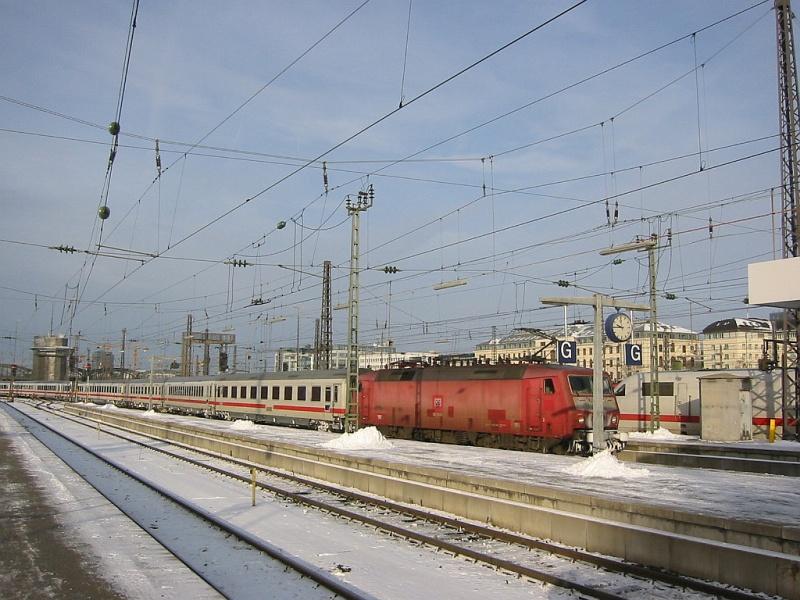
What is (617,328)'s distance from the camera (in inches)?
797

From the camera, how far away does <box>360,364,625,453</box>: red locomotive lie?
77.0 ft

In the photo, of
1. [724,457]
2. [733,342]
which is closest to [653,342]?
[724,457]

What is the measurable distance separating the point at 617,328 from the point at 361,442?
955 centimetres

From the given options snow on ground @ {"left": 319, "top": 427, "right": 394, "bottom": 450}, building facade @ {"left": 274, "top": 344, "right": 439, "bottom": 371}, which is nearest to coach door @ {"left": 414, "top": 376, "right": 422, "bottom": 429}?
building facade @ {"left": 274, "top": 344, "right": 439, "bottom": 371}

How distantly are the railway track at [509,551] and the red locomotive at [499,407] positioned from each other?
8.83m

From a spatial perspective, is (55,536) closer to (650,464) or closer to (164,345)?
(650,464)

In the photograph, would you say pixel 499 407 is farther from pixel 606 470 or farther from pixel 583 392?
pixel 606 470

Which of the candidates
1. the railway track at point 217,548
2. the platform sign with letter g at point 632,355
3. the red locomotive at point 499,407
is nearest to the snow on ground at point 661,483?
the red locomotive at point 499,407

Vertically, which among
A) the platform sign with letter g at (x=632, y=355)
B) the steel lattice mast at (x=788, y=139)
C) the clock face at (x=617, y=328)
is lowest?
the platform sign with letter g at (x=632, y=355)

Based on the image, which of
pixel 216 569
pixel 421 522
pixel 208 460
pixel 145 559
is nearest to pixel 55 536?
pixel 145 559

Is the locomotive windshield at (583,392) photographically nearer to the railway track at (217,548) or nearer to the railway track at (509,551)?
the railway track at (509,551)

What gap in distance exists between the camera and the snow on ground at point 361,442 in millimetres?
23969

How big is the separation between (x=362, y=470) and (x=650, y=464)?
904cm

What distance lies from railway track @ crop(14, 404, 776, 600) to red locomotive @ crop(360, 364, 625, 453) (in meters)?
8.83
